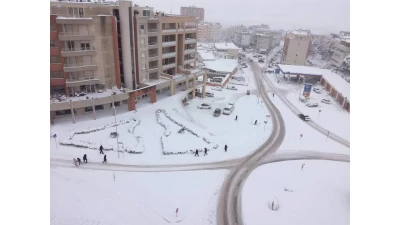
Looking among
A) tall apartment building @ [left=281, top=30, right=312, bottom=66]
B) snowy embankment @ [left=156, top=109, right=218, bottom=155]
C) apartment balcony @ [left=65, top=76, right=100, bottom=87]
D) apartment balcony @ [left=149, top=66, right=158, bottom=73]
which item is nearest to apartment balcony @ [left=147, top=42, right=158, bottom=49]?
apartment balcony @ [left=149, top=66, right=158, bottom=73]

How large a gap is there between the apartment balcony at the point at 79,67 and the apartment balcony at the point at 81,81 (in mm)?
1539

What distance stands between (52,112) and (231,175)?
25.9 m

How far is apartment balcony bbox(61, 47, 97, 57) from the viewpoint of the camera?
33.6 metres

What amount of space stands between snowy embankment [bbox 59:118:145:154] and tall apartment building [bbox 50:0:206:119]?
4.44m

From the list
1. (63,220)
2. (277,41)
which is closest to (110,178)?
(63,220)

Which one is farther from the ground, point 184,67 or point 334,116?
point 184,67

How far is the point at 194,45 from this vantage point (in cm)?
5353

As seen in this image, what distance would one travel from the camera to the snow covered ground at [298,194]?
70.2 ft

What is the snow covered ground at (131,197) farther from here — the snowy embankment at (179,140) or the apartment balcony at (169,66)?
the apartment balcony at (169,66)

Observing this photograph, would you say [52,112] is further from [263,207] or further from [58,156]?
[263,207]

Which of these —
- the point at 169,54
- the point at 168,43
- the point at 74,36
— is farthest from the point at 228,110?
the point at 74,36

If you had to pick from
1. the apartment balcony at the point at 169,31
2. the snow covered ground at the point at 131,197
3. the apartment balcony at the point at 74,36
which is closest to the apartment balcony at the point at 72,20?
the apartment balcony at the point at 74,36

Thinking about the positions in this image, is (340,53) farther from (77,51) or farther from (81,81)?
(77,51)

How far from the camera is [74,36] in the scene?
1313 inches
